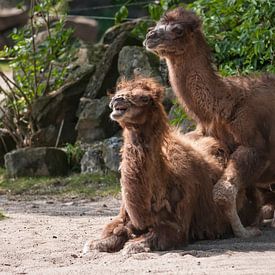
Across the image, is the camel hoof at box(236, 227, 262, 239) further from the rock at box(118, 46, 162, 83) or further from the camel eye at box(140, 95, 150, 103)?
the rock at box(118, 46, 162, 83)

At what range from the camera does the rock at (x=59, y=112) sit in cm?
1323

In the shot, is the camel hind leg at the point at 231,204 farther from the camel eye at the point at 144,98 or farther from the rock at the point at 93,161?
the rock at the point at 93,161

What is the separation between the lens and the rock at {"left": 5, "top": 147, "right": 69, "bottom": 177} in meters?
12.0

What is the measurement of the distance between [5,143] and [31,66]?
1.21 metres

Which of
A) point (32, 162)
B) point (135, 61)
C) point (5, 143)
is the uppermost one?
point (135, 61)

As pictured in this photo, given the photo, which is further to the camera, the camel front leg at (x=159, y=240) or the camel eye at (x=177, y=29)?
the camel eye at (x=177, y=29)

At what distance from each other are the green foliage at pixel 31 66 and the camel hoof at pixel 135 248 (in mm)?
6611

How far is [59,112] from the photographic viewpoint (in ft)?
44.1

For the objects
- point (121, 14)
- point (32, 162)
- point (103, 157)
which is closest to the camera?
point (103, 157)

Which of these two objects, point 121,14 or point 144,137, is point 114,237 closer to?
point 144,137

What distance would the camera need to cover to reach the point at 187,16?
7.72m

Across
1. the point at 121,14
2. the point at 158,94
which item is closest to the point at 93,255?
the point at 158,94

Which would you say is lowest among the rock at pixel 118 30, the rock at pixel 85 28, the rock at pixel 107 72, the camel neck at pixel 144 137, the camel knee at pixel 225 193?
the camel knee at pixel 225 193

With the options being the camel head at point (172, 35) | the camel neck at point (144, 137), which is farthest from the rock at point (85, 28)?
the camel neck at point (144, 137)
